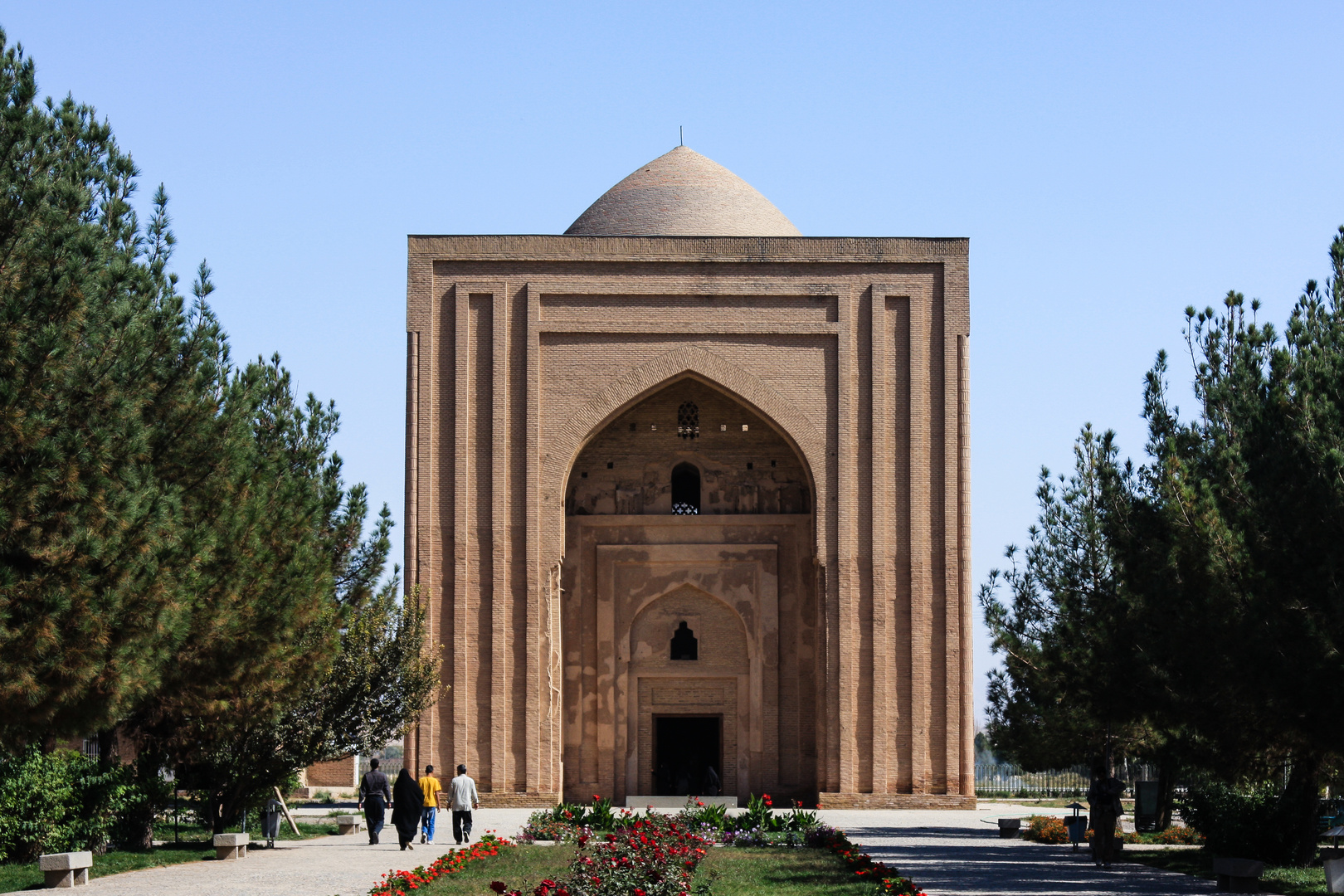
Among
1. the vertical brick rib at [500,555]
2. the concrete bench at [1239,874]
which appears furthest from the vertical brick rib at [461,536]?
the concrete bench at [1239,874]

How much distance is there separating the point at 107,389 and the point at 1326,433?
27.2 ft

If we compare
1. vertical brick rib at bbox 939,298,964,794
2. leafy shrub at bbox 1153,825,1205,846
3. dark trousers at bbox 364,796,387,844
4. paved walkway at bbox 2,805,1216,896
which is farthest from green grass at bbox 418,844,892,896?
vertical brick rib at bbox 939,298,964,794

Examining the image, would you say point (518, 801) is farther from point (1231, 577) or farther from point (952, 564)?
point (1231, 577)

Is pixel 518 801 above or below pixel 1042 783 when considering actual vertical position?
above

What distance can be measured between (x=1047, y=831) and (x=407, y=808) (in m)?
7.07

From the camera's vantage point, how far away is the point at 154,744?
51.3 ft

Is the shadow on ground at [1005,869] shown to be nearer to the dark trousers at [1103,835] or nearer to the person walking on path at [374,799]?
the dark trousers at [1103,835]

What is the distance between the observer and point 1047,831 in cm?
1717

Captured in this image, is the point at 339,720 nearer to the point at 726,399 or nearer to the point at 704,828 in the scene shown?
the point at 704,828

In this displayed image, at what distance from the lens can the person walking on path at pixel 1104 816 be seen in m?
13.9

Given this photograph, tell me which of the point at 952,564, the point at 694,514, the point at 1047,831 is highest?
the point at 694,514

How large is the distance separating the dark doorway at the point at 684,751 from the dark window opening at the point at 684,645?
936 mm

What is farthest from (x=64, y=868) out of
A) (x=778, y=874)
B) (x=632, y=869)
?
(x=778, y=874)

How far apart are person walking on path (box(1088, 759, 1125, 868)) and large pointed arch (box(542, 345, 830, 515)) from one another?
332 inches
